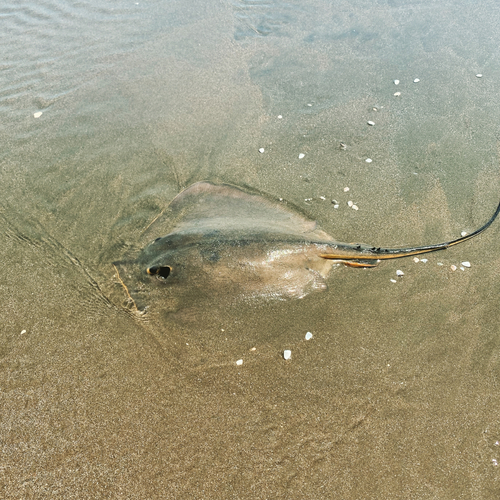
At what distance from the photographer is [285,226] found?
514cm

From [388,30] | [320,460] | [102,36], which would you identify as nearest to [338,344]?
[320,460]

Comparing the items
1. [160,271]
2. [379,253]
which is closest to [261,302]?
[160,271]

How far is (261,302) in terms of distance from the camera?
452 cm

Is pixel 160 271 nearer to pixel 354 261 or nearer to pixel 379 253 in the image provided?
pixel 354 261

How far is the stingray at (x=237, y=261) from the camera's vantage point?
4.50m

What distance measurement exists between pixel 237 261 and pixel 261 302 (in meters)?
0.60

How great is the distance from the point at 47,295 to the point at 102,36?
279 inches

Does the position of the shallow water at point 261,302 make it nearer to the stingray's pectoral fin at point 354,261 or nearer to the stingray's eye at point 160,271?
the stingray's pectoral fin at point 354,261

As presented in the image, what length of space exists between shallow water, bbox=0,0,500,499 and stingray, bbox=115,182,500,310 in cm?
21

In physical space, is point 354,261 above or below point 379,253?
below

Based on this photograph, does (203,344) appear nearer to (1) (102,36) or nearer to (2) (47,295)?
(2) (47,295)

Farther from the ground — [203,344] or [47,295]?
[47,295]

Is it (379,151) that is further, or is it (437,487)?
(379,151)

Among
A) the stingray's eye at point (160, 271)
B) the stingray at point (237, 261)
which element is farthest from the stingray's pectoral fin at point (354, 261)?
the stingray's eye at point (160, 271)
